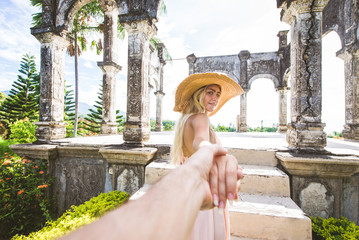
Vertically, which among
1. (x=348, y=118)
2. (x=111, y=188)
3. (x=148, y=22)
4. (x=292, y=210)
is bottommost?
(x=111, y=188)

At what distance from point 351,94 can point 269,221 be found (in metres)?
6.59

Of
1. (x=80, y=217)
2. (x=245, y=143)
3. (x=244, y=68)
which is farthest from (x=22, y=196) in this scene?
(x=244, y=68)

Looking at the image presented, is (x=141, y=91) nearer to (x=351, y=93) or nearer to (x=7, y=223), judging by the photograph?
(x=7, y=223)

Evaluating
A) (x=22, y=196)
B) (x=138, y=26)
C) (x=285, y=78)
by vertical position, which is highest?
(x=285, y=78)

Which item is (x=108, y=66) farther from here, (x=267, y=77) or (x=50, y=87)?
(x=267, y=77)

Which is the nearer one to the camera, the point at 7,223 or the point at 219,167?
the point at 219,167

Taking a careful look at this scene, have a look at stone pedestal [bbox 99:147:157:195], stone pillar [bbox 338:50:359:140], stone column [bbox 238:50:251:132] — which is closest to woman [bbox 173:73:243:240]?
stone pedestal [bbox 99:147:157:195]

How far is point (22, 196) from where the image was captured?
9.82 ft

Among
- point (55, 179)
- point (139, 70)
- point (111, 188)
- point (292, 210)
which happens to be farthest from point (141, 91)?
point (292, 210)

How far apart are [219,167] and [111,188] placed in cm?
283

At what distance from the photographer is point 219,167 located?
2.55 feet

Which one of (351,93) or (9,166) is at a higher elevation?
(351,93)

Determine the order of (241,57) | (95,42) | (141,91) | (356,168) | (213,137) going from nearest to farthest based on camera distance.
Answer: (213,137)
(356,168)
(141,91)
(95,42)
(241,57)

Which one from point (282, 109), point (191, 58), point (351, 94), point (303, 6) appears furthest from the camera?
point (191, 58)
